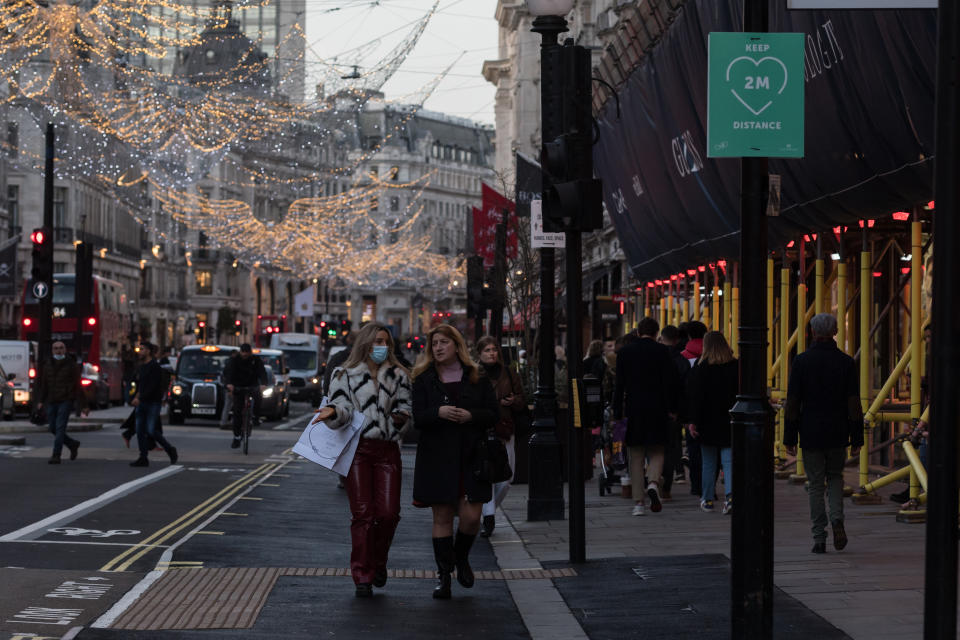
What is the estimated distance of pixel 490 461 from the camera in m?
10.9

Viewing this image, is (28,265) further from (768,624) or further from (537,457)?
(768,624)

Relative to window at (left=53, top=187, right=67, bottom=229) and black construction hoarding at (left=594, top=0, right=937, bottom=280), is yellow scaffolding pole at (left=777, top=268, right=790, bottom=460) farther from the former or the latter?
window at (left=53, top=187, right=67, bottom=229)

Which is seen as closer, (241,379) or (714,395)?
(714,395)

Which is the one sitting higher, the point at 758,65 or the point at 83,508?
the point at 758,65

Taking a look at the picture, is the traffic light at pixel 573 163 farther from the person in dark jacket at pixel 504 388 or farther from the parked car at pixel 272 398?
the parked car at pixel 272 398

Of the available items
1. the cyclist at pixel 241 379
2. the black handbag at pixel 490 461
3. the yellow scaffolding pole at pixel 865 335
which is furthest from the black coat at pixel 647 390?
the cyclist at pixel 241 379

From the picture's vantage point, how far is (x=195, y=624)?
31.0ft

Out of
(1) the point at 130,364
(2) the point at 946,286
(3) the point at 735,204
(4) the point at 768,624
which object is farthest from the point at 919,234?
(1) the point at 130,364

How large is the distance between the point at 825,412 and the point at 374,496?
11.5 ft

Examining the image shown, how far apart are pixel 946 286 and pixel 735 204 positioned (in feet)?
51.0

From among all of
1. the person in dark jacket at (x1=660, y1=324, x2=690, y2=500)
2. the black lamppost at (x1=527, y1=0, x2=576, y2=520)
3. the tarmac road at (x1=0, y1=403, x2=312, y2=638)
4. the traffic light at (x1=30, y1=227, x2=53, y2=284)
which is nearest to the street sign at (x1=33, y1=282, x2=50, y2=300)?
the traffic light at (x1=30, y1=227, x2=53, y2=284)

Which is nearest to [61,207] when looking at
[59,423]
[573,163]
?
[59,423]

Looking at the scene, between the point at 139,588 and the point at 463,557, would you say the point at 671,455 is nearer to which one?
the point at 463,557

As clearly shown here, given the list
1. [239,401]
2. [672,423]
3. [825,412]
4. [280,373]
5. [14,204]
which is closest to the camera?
[825,412]
